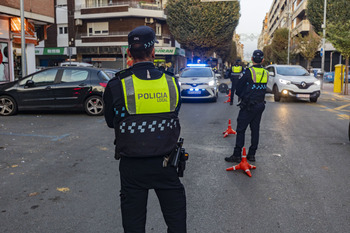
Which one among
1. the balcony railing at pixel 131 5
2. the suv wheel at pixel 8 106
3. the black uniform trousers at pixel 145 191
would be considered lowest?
the suv wheel at pixel 8 106

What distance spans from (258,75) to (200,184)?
213 cm

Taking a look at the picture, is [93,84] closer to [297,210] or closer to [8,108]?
[8,108]

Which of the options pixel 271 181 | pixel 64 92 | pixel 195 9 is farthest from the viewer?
pixel 195 9

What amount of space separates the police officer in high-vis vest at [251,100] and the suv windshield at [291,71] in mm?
11188

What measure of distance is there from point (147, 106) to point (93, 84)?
899 cm

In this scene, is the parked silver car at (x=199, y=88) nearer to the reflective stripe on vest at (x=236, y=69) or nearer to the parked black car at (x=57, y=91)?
the reflective stripe on vest at (x=236, y=69)

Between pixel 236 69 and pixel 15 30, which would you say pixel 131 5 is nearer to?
pixel 15 30

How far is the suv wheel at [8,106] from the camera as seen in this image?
1112 centimetres

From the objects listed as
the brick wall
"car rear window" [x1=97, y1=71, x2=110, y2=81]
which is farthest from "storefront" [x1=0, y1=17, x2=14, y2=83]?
"car rear window" [x1=97, y1=71, x2=110, y2=81]

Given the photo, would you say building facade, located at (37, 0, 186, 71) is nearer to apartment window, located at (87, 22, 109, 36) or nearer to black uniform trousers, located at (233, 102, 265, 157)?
apartment window, located at (87, 22, 109, 36)

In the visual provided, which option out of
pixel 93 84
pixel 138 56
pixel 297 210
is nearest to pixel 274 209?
pixel 297 210

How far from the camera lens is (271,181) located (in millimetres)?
4848

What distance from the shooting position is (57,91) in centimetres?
1095

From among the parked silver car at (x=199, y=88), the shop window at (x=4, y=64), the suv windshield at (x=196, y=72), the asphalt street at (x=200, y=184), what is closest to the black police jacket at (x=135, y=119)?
the asphalt street at (x=200, y=184)
